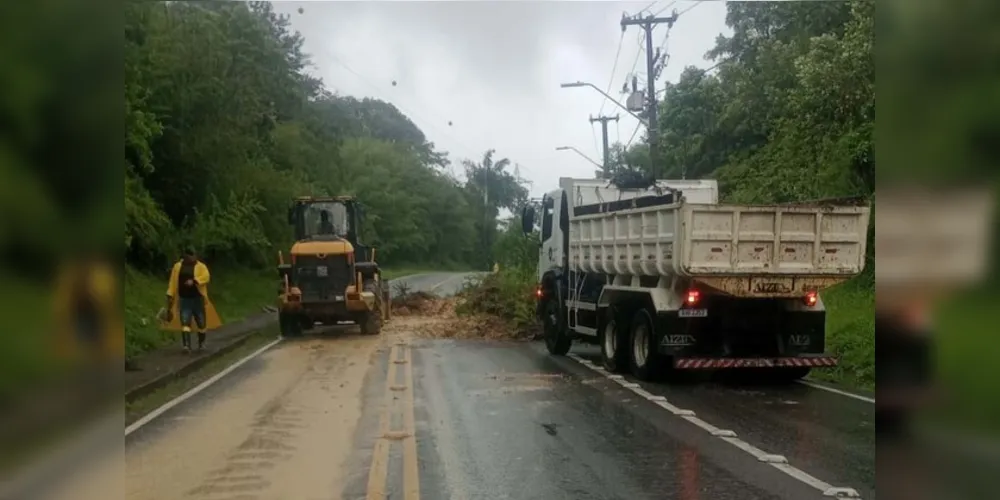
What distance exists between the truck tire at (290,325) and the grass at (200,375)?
0.16 meters

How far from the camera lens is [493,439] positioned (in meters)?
7.31

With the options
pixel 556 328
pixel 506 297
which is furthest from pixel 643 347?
pixel 506 297

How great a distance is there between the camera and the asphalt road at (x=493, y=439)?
18.4 ft

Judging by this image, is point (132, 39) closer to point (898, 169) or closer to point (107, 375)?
point (107, 375)

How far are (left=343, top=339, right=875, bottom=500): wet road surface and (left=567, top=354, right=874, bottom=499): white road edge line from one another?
0.20 ft

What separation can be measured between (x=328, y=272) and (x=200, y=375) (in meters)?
3.33

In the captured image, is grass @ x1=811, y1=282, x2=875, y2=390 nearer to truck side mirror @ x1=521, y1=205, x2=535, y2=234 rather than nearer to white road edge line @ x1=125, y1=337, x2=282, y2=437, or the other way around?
truck side mirror @ x1=521, y1=205, x2=535, y2=234

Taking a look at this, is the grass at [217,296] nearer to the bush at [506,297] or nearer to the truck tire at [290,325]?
the truck tire at [290,325]

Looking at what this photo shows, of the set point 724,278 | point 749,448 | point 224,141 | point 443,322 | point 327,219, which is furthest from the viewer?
point 443,322

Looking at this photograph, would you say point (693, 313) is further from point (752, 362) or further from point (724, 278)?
point (752, 362)

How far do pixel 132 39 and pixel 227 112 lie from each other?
7.63ft

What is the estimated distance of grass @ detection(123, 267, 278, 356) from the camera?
4.26 metres

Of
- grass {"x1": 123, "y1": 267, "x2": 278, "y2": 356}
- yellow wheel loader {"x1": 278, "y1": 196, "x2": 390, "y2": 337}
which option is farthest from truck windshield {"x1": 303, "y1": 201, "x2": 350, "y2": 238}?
grass {"x1": 123, "y1": 267, "x2": 278, "y2": 356}

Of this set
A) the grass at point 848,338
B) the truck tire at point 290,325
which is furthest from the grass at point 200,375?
the grass at point 848,338
